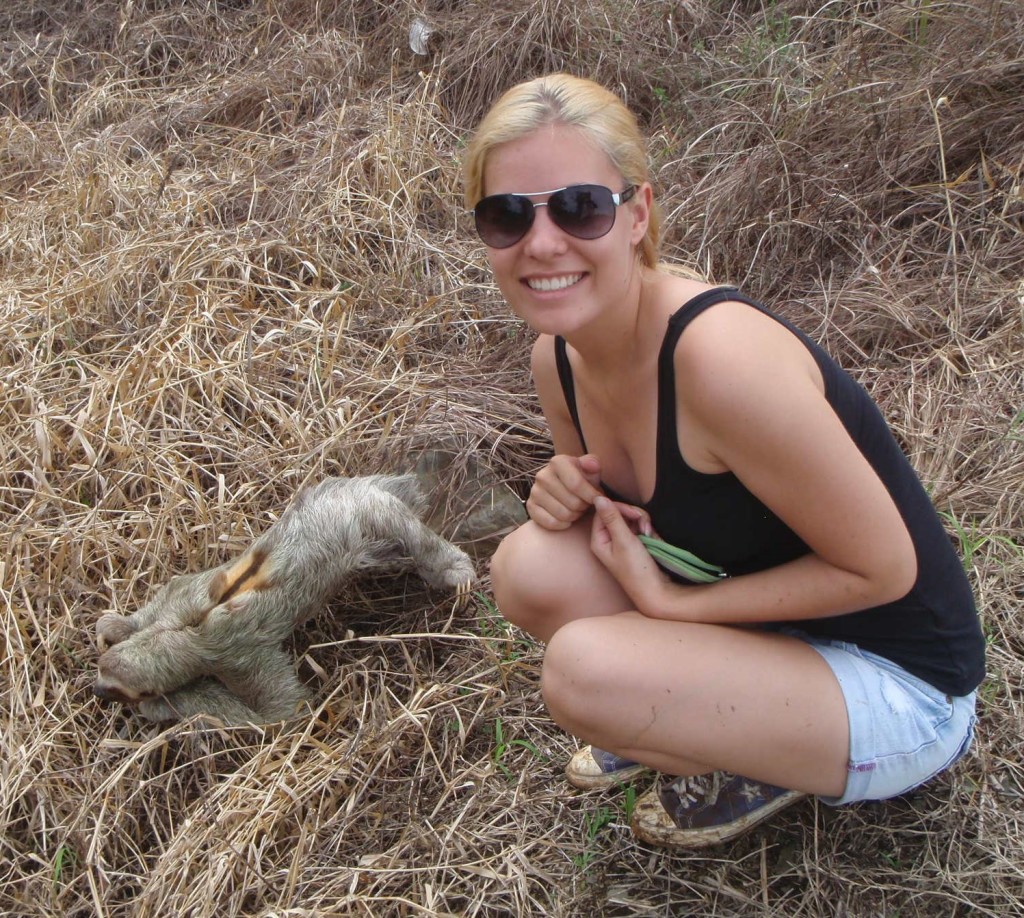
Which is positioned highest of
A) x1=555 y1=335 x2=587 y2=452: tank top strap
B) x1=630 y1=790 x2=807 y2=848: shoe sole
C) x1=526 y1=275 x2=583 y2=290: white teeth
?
x1=526 y1=275 x2=583 y2=290: white teeth

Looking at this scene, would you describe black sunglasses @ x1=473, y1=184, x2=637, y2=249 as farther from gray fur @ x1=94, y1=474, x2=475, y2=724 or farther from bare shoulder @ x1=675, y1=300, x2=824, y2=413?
gray fur @ x1=94, y1=474, x2=475, y2=724

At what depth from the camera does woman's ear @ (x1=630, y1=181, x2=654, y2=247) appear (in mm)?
1946

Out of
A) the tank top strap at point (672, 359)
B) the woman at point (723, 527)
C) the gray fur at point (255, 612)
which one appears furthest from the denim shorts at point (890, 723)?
the gray fur at point (255, 612)

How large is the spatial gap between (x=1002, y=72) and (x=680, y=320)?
277 cm

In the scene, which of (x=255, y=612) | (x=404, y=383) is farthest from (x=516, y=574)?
(x=404, y=383)

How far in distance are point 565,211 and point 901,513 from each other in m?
0.87

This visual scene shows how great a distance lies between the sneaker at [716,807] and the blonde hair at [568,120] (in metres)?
1.30

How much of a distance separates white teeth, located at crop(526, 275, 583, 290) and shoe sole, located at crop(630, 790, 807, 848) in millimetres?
1168

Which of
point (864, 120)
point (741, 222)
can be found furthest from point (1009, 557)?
point (864, 120)

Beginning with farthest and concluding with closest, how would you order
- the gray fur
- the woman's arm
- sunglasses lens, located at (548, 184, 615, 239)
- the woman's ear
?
the gray fur
the woman's ear
sunglasses lens, located at (548, 184, 615, 239)
the woman's arm

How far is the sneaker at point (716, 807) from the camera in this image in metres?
2.15

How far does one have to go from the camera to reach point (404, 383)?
3.55 m

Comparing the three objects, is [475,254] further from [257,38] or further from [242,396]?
[257,38]

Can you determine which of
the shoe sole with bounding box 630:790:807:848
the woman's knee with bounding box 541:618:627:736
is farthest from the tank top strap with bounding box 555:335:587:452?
the shoe sole with bounding box 630:790:807:848
